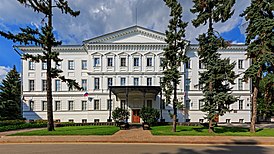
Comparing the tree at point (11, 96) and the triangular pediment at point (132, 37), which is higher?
the triangular pediment at point (132, 37)

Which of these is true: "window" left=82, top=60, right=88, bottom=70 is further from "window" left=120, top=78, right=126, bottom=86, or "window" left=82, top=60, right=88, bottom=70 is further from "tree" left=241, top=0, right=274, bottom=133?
"tree" left=241, top=0, right=274, bottom=133

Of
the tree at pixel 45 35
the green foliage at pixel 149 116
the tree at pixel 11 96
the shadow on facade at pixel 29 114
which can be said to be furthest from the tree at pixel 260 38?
the tree at pixel 11 96

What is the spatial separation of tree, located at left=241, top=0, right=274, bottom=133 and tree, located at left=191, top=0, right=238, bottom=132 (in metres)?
2.28

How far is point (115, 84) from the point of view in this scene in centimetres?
3123

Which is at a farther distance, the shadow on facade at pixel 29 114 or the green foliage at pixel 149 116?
the shadow on facade at pixel 29 114

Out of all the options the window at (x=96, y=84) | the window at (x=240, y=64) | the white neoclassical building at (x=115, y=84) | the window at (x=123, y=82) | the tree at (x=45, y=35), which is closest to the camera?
the tree at (x=45, y=35)

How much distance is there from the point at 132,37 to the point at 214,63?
1840 centimetres

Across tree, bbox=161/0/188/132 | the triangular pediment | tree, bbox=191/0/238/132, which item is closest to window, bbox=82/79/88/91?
the triangular pediment

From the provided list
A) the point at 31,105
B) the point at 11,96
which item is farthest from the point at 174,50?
the point at 11,96

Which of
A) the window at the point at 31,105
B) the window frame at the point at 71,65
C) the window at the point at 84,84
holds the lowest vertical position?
the window at the point at 31,105

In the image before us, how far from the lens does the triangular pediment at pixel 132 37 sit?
3136cm

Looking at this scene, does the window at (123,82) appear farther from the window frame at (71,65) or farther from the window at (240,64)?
the window at (240,64)

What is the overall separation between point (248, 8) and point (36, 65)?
31.4m

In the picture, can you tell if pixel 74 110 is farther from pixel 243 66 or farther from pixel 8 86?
pixel 243 66
